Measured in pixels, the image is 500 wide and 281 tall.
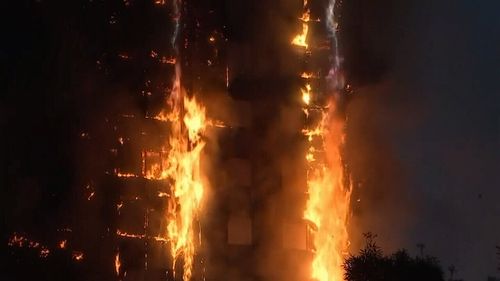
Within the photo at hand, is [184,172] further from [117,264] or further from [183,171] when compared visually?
[117,264]

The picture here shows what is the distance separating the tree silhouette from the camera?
15852mm

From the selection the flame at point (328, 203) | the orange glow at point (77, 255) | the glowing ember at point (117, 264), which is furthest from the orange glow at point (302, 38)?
the orange glow at point (77, 255)

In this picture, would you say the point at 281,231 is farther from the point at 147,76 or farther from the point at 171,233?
the point at 147,76

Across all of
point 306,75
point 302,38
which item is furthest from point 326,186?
point 302,38

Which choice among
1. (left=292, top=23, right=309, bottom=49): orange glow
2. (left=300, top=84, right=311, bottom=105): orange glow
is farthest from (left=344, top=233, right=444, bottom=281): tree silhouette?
(left=292, top=23, right=309, bottom=49): orange glow

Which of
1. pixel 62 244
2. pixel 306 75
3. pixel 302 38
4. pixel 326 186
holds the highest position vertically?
pixel 302 38

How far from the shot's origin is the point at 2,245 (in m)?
20.7

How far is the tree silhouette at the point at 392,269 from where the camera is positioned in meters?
15.9

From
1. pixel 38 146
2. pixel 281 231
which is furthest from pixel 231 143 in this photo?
pixel 38 146

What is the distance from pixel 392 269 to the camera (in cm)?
1588

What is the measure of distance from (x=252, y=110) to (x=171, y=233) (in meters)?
6.60

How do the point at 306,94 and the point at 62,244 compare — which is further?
the point at 306,94

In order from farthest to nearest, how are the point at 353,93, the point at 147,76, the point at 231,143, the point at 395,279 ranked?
the point at 353,93 → the point at 231,143 → the point at 147,76 → the point at 395,279

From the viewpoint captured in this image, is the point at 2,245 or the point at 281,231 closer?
the point at 2,245
